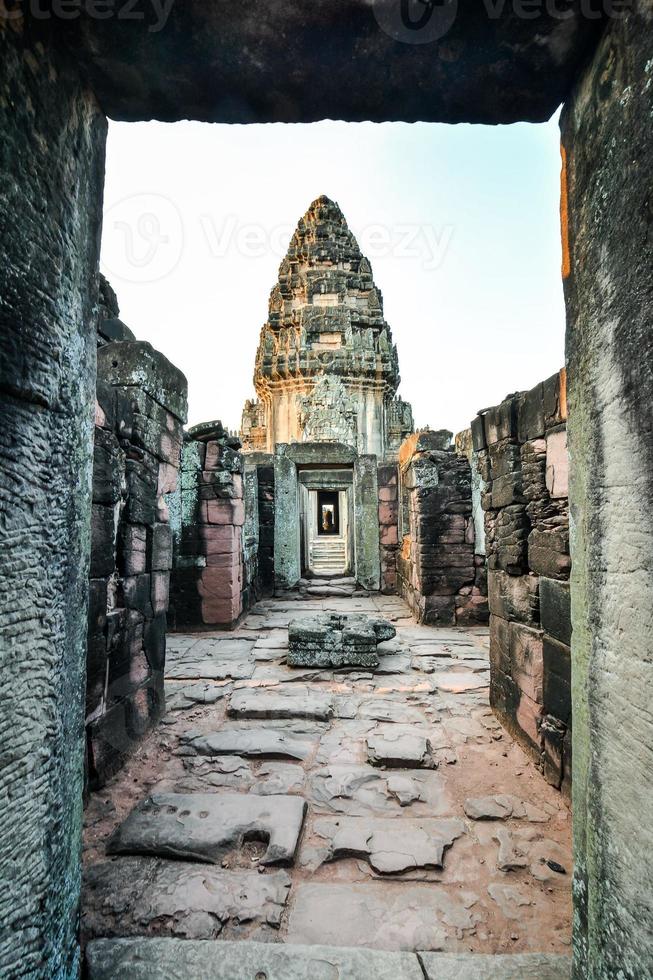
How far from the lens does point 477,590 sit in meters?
6.38

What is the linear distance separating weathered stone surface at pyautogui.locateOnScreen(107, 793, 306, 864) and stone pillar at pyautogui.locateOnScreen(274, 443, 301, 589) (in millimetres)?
6494

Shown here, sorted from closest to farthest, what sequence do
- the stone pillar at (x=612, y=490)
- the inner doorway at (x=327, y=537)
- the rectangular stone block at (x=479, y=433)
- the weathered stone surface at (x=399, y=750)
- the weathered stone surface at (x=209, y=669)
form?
the stone pillar at (x=612, y=490) → the weathered stone surface at (x=399, y=750) → the rectangular stone block at (x=479, y=433) → the weathered stone surface at (x=209, y=669) → the inner doorway at (x=327, y=537)

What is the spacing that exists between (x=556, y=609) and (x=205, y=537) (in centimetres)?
467

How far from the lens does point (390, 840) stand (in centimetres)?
205

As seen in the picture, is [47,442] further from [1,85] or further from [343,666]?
[343,666]

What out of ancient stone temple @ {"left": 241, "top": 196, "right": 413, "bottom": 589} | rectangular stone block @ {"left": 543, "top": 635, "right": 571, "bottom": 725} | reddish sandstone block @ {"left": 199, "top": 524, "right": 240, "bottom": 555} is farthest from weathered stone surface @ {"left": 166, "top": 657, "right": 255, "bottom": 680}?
ancient stone temple @ {"left": 241, "top": 196, "right": 413, "bottom": 589}

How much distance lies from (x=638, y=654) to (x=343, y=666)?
3838 mm

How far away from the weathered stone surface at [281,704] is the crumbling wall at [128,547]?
0.59 m

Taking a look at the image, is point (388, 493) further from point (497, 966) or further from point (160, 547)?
point (497, 966)

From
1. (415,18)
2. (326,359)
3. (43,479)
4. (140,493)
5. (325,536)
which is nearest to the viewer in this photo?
(415,18)

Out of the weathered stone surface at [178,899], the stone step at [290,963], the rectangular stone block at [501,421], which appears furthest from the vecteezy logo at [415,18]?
the weathered stone surface at [178,899]

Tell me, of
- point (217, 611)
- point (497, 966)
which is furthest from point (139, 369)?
point (217, 611)

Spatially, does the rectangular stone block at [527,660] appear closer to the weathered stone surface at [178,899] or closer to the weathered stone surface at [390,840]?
the weathered stone surface at [390,840]
